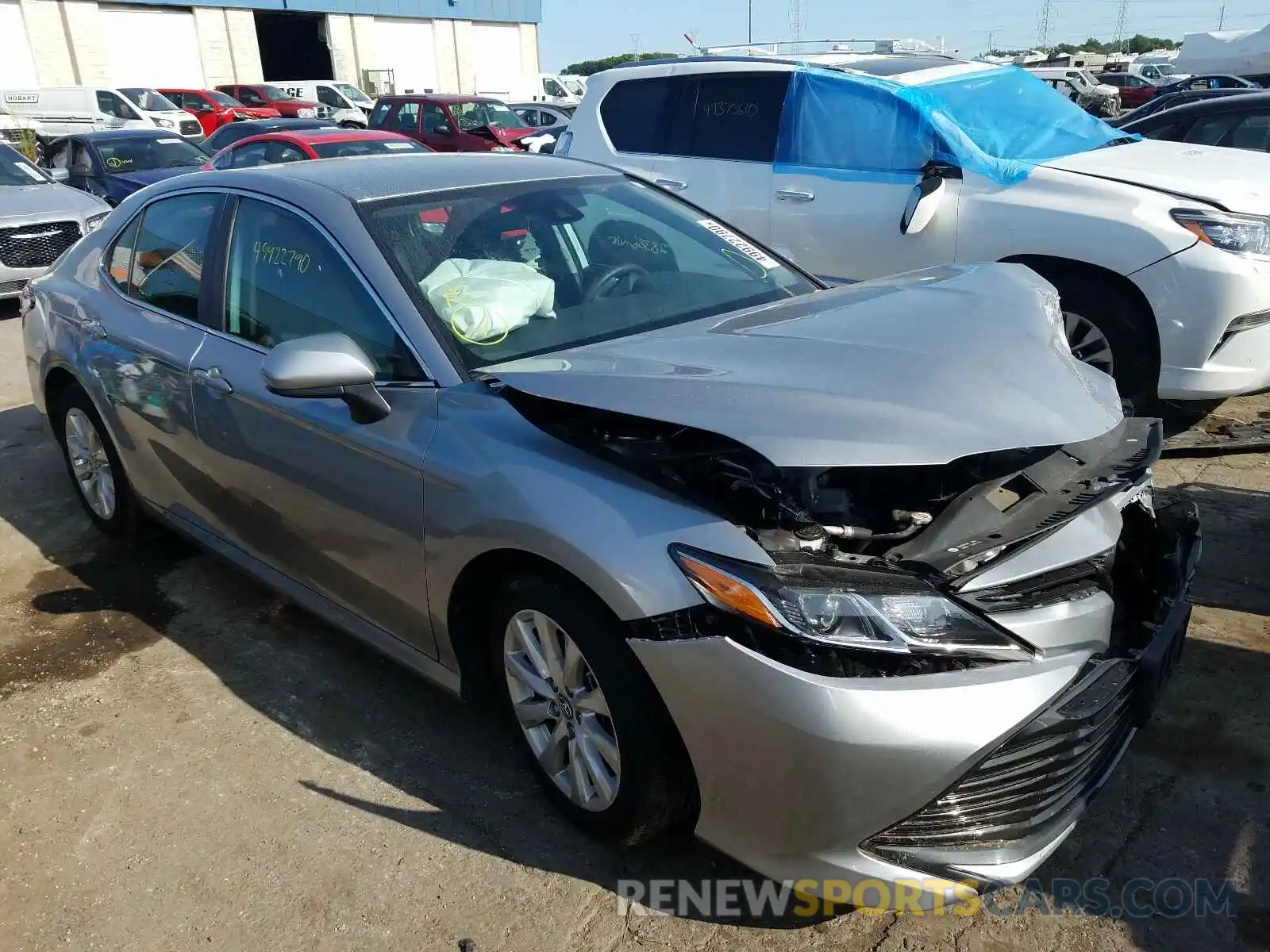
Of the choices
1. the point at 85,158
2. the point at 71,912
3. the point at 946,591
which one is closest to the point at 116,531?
the point at 71,912

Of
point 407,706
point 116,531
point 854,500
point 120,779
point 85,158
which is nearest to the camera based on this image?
point 854,500

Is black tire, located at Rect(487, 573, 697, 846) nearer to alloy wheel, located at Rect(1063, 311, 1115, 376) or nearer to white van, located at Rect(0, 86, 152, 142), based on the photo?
alloy wheel, located at Rect(1063, 311, 1115, 376)

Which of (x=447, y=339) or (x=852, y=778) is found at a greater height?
(x=447, y=339)

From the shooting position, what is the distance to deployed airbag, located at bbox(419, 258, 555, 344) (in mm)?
2928

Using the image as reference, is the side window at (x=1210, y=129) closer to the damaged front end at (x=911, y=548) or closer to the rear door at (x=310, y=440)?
the damaged front end at (x=911, y=548)

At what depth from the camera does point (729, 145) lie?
6.32m

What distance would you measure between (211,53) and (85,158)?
31.4 meters

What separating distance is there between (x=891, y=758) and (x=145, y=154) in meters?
13.1

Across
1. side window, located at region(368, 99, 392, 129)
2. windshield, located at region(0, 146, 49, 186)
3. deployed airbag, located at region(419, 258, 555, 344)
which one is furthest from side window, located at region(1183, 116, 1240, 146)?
side window, located at region(368, 99, 392, 129)

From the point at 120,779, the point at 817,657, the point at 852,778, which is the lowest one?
the point at 120,779

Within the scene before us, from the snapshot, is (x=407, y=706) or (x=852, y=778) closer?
(x=852, y=778)

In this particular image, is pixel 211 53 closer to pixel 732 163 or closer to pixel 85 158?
pixel 85 158

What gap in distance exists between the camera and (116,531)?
459cm

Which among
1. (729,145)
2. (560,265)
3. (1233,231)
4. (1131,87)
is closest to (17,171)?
(729,145)
